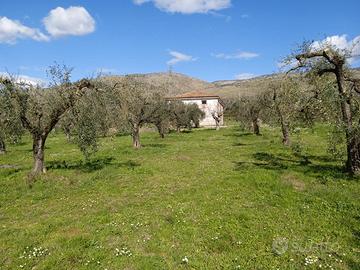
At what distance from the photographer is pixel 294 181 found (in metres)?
20.3

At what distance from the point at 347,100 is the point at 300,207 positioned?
29.0 ft

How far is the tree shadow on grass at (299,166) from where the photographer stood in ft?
68.8

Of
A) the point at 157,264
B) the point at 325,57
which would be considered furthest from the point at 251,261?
the point at 325,57

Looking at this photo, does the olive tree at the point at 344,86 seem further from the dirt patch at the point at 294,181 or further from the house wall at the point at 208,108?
the house wall at the point at 208,108

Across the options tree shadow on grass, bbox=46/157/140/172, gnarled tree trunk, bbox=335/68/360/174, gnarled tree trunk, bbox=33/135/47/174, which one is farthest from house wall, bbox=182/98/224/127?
gnarled tree trunk, bbox=335/68/360/174

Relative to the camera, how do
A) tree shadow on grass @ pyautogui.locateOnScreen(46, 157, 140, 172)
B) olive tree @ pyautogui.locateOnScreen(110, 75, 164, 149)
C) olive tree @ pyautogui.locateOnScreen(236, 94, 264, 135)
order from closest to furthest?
tree shadow on grass @ pyautogui.locateOnScreen(46, 157, 140, 172), olive tree @ pyautogui.locateOnScreen(110, 75, 164, 149), olive tree @ pyautogui.locateOnScreen(236, 94, 264, 135)

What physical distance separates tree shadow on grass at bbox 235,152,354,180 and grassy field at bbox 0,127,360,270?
7 cm

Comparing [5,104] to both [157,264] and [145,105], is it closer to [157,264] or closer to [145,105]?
[157,264]

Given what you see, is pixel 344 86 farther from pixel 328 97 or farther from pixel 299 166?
pixel 299 166

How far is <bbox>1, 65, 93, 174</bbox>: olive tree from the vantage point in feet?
74.8

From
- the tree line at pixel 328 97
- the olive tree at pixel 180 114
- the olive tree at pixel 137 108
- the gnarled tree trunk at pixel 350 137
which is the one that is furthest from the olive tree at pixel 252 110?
the gnarled tree trunk at pixel 350 137

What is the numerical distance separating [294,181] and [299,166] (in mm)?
4546

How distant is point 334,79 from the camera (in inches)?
920

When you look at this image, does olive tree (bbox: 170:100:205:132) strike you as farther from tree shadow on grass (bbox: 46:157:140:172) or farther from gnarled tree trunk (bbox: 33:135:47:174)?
gnarled tree trunk (bbox: 33:135:47:174)
